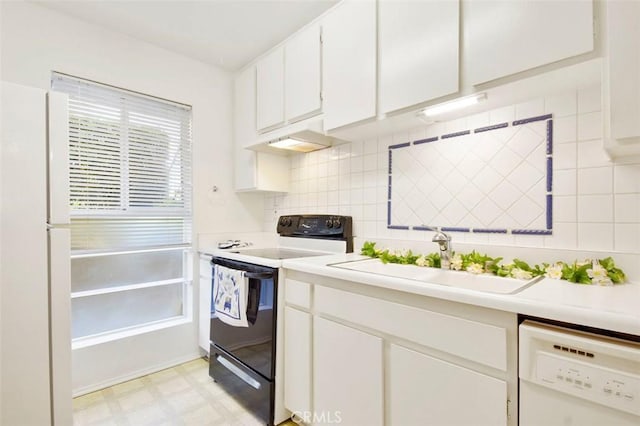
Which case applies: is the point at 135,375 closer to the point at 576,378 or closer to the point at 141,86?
the point at 141,86

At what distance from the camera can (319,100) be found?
1922 mm

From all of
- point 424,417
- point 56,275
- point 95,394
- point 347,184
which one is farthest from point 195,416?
point 347,184

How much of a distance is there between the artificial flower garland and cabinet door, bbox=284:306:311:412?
1.89ft

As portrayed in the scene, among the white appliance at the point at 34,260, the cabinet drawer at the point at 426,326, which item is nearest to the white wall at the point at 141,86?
the white appliance at the point at 34,260

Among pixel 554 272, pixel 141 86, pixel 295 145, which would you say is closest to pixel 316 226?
pixel 295 145

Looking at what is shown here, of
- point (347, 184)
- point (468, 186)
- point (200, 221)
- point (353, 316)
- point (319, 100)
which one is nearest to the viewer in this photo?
point (353, 316)

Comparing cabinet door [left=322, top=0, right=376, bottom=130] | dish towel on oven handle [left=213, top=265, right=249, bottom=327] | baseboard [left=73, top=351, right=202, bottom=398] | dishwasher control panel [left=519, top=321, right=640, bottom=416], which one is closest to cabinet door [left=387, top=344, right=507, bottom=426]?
dishwasher control panel [left=519, top=321, right=640, bottom=416]

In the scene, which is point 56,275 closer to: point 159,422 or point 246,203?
point 159,422

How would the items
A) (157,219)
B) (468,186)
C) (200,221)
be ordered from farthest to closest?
Answer: (200,221), (157,219), (468,186)

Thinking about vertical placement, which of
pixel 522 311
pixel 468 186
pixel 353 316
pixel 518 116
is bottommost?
pixel 353 316

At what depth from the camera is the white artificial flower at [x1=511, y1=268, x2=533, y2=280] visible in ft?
4.12

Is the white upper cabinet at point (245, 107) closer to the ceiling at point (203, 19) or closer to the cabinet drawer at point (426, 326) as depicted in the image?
the ceiling at point (203, 19)

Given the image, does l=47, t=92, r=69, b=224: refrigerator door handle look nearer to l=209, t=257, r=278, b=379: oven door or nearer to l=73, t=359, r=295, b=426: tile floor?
l=209, t=257, r=278, b=379: oven door

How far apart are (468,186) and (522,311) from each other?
841 millimetres
